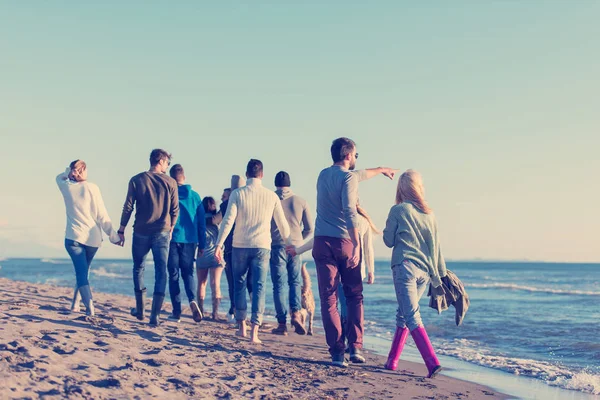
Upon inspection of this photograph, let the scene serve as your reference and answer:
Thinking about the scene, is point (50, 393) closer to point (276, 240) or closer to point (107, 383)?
point (107, 383)

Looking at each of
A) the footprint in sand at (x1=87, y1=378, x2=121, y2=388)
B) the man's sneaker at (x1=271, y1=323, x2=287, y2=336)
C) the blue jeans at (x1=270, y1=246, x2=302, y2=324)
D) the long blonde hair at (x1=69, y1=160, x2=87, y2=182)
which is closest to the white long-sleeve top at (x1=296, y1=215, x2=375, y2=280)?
the blue jeans at (x1=270, y1=246, x2=302, y2=324)

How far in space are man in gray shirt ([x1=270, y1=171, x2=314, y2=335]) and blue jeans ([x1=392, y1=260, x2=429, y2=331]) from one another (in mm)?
2169

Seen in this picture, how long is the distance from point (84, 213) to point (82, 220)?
82mm

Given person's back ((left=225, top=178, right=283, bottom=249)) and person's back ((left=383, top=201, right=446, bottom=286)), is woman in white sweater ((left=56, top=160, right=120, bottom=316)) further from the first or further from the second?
person's back ((left=383, top=201, right=446, bottom=286))

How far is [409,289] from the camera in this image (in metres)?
5.45

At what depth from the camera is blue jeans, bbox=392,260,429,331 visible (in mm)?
5422

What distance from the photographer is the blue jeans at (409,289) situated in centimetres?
542

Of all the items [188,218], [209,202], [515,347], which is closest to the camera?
[188,218]

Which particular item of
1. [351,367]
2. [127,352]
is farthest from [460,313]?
[127,352]

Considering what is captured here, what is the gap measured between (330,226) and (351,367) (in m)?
1.42

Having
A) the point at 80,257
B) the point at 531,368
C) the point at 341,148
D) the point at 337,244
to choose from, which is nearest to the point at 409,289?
the point at 337,244

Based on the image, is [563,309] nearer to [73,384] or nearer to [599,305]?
[599,305]

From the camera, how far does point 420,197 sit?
5.53 meters

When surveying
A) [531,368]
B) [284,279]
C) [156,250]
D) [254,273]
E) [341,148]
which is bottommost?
[531,368]
